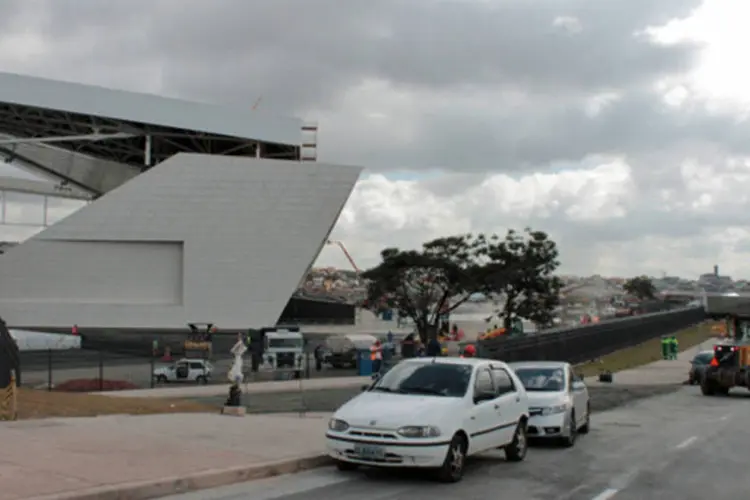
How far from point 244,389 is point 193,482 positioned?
1686 cm

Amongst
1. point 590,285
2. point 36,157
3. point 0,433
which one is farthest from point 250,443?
point 590,285

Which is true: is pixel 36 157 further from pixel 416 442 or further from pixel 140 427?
pixel 416 442

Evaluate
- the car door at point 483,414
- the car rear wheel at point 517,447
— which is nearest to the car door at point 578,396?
the car rear wheel at point 517,447

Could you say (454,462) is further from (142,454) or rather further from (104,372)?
(104,372)

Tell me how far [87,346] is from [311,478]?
41.5m

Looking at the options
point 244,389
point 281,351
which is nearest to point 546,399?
point 244,389

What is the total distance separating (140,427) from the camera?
513 inches

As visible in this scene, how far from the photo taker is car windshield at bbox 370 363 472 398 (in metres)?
10.8

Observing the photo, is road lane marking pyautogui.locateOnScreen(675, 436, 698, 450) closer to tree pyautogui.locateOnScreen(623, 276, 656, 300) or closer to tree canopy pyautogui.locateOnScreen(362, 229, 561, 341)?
tree canopy pyautogui.locateOnScreen(362, 229, 561, 341)

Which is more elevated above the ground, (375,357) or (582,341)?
(582,341)

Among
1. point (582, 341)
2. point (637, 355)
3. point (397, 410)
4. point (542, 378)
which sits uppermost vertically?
point (582, 341)

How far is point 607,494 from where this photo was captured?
31.7 feet

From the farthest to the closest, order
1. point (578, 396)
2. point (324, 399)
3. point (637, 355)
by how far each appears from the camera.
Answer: point (637, 355) < point (324, 399) < point (578, 396)

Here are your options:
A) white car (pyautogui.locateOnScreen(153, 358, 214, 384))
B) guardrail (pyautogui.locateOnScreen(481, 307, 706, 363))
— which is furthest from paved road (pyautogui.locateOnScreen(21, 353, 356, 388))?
guardrail (pyautogui.locateOnScreen(481, 307, 706, 363))
